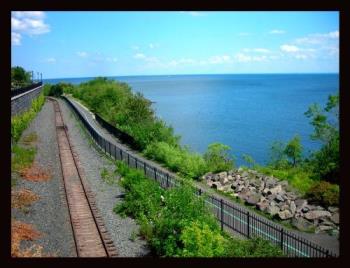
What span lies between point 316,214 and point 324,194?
1.65 m

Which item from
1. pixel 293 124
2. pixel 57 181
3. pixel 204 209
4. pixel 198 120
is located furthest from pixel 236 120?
pixel 204 209

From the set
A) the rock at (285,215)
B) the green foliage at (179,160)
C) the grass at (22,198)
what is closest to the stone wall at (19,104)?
the green foliage at (179,160)

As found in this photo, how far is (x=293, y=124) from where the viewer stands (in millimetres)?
71750

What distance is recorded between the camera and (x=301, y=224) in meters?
18.7

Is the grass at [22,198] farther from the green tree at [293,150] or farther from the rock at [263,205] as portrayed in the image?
the green tree at [293,150]

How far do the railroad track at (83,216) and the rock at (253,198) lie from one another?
7656 millimetres

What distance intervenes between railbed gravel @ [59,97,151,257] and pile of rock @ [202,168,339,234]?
6.36 meters

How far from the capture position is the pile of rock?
18.8 m

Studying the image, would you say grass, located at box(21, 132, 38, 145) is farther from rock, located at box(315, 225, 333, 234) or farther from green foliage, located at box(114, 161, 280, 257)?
rock, located at box(315, 225, 333, 234)

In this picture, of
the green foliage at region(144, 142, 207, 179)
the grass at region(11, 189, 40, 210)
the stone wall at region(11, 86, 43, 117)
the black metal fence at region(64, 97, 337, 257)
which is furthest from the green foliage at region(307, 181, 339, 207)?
the stone wall at region(11, 86, 43, 117)

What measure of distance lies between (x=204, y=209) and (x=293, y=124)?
58.0 meters
